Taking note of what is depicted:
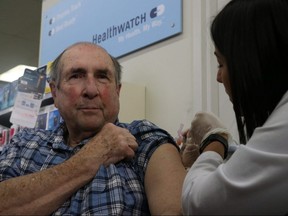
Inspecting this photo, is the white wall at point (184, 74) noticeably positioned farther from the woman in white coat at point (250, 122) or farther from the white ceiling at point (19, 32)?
the white ceiling at point (19, 32)

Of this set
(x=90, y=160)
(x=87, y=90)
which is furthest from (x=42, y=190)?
(x=87, y=90)

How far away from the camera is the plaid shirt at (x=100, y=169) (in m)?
1.22

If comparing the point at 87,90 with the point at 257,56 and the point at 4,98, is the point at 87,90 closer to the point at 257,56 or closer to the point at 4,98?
the point at 257,56

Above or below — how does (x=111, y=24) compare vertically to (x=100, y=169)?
above

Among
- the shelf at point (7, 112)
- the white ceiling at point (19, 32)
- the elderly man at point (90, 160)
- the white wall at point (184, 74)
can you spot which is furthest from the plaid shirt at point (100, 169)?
the white ceiling at point (19, 32)

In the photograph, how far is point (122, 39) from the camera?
2232mm

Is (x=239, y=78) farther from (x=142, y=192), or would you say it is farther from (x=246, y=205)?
(x=142, y=192)

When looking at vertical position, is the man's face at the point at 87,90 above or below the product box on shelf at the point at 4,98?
below

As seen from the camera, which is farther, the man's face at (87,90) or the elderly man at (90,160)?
the man's face at (87,90)

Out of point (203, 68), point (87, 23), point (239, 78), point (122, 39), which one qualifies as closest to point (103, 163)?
point (239, 78)

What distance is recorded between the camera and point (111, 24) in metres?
2.34

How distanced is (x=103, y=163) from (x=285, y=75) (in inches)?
24.5

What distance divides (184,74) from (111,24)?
64 cm

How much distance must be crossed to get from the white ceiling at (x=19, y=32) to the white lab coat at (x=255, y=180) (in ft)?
11.8
